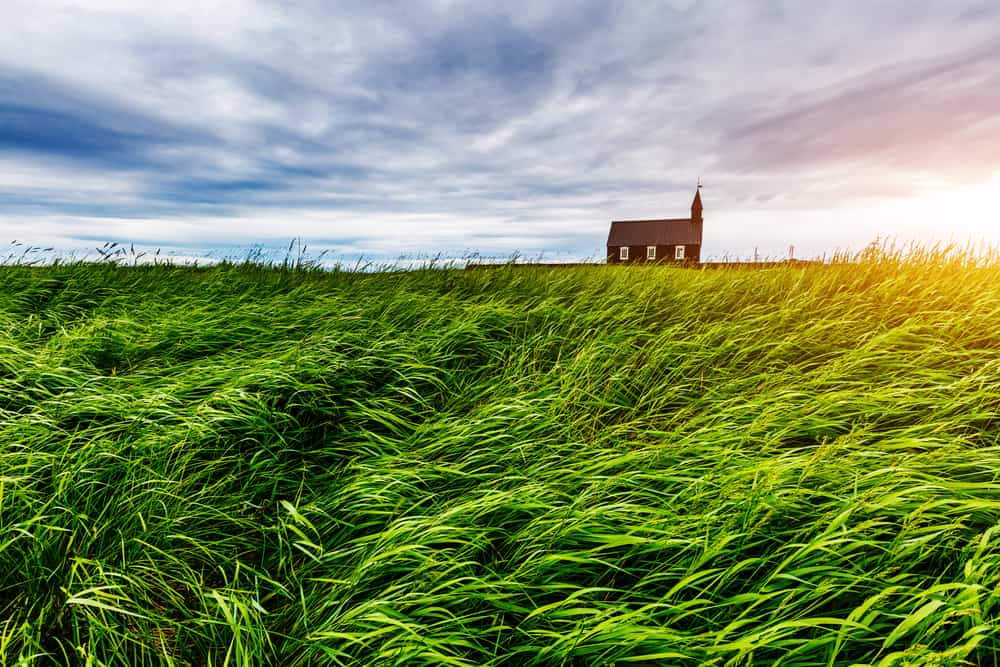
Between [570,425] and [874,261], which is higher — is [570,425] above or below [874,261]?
below

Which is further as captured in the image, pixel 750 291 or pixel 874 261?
pixel 874 261

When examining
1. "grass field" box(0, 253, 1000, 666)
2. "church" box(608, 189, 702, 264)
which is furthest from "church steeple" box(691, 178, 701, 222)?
"grass field" box(0, 253, 1000, 666)

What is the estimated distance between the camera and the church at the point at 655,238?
4738 centimetres

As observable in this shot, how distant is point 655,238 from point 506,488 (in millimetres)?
48989

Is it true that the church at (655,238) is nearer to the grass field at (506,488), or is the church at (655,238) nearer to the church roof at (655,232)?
the church roof at (655,232)

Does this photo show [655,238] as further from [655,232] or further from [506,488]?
[506,488]

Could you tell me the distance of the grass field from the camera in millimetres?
1724

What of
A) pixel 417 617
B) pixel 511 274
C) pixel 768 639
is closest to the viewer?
pixel 768 639

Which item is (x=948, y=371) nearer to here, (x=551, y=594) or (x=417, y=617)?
(x=551, y=594)

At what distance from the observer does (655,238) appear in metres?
48.2

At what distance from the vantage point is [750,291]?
18.2ft

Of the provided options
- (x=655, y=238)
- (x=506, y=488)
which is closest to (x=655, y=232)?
(x=655, y=238)

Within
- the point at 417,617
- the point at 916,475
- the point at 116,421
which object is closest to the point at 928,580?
the point at 916,475

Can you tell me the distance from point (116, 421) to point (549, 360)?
2832 mm
